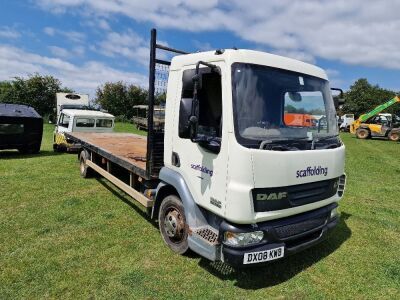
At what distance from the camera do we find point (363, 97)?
2692 inches

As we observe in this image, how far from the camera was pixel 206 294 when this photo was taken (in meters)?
3.59

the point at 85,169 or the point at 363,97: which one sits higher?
the point at 363,97

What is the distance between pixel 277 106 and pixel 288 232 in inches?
54.5

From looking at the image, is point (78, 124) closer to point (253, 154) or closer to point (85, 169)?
point (85, 169)

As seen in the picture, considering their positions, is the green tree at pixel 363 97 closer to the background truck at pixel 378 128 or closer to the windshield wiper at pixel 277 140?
the background truck at pixel 378 128

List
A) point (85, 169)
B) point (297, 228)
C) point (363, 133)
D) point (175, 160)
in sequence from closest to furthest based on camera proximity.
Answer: point (297, 228)
point (175, 160)
point (85, 169)
point (363, 133)

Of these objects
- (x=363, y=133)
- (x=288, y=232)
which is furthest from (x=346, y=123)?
(x=288, y=232)

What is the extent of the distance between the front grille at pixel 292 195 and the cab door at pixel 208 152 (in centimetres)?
39

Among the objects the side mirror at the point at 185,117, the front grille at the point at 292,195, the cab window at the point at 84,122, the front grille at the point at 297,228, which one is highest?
the side mirror at the point at 185,117

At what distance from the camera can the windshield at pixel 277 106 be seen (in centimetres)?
341

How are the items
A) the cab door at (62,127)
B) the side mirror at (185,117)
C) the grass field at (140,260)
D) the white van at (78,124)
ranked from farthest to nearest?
the cab door at (62,127) → the white van at (78,124) → the grass field at (140,260) → the side mirror at (185,117)

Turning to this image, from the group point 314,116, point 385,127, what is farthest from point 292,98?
point 385,127

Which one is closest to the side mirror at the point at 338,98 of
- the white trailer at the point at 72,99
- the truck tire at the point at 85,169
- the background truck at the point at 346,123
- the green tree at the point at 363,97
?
the truck tire at the point at 85,169

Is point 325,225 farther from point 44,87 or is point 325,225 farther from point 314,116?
point 44,87
